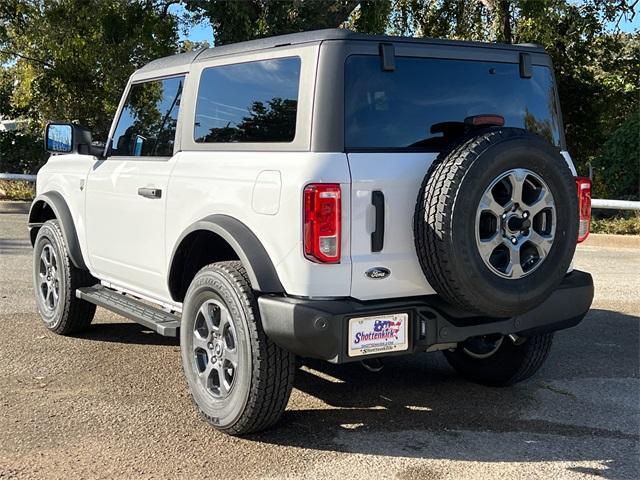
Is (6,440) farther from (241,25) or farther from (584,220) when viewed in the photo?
(241,25)

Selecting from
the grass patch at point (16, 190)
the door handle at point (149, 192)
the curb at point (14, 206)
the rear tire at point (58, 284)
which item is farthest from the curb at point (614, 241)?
the grass patch at point (16, 190)

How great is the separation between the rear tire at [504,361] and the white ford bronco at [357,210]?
0.23 meters

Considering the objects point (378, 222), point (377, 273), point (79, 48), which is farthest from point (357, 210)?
point (79, 48)

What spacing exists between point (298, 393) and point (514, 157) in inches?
77.7

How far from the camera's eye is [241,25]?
592 inches

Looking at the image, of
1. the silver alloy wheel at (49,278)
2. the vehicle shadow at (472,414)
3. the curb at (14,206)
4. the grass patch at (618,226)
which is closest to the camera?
the vehicle shadow at (472,414)

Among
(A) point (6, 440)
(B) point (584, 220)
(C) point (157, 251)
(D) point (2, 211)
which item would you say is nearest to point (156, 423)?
(A) point (6, 440)

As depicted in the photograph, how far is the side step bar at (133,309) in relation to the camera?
14.7 ft

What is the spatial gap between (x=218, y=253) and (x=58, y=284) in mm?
2077

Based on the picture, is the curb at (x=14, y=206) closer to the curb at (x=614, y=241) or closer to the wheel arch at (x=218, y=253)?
the curb at (x=614, y=241)

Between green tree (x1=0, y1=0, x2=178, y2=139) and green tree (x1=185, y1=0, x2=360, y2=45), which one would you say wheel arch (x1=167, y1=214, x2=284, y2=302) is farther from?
green tree (x1=0, y1=0, x2=178, y2=139)

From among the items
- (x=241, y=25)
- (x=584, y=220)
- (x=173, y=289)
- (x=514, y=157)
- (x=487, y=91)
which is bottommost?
(x=173, y=289)

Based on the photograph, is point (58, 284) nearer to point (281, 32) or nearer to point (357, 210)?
point (357, 210)

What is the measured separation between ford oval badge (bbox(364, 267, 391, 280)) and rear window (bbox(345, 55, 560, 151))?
58 centimetres
